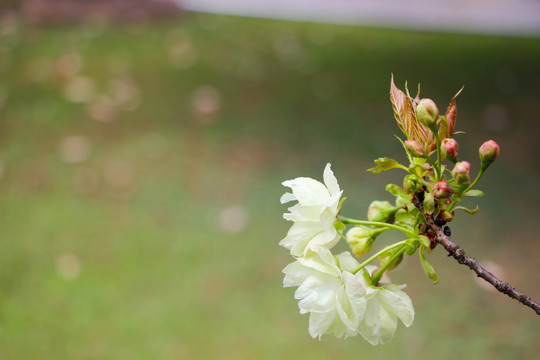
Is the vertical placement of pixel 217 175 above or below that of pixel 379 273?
above

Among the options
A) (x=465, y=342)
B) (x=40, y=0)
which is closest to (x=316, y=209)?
(x=465, y=342)

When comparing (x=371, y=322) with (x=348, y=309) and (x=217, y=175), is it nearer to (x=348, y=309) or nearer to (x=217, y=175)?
(x=348, y=309)

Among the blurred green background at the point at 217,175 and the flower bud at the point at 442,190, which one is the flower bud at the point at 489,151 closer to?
the flower bud at the point at 442,190

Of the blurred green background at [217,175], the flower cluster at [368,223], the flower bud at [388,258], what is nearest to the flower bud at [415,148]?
the flower cluster at [368,223]

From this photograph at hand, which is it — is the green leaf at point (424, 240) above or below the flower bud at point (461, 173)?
below

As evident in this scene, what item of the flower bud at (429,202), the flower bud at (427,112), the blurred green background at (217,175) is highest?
the blurred green background at (217,175)

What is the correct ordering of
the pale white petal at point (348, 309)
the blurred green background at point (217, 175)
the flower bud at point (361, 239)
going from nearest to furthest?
the pale white petal at point (348, 309) → the flower bud at point (361, 239) → the blurred green background at point (217, 175)

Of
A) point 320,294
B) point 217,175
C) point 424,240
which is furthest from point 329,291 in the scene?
point 217,175

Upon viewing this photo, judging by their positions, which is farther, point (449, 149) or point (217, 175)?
point (217, 175)
